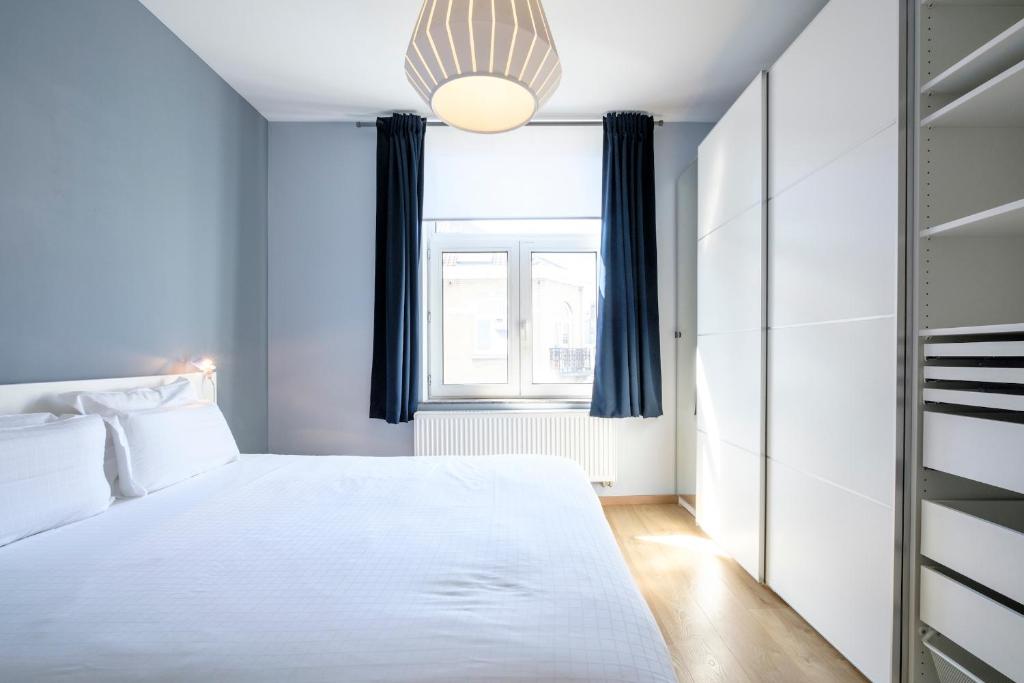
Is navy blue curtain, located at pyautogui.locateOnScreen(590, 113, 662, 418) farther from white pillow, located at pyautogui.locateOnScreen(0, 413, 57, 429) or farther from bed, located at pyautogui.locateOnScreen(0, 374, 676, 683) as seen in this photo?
white pillow, located at pyautogui.locateOnScreen(0, 413, 57, 429)

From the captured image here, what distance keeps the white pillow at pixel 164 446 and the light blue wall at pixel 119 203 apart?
0.38m

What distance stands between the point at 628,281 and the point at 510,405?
3.78ft

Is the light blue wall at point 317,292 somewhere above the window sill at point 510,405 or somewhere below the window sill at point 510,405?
above

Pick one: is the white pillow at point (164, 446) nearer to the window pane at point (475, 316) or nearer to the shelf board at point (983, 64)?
the window pane at point (475, 316)

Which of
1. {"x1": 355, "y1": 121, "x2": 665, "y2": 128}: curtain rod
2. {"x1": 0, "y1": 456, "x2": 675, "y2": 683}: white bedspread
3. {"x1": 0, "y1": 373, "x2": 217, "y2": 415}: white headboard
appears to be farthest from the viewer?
{"x1": 355, "y1": 121, "x2": 665, "y2": 128}: curtain rod

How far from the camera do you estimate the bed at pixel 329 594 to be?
2.87ft

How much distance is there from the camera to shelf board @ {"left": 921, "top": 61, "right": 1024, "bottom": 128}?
1.25 m

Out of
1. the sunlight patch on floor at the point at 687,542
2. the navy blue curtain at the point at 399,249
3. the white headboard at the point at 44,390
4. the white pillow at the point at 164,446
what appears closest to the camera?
the white headboard at the point at 44,390

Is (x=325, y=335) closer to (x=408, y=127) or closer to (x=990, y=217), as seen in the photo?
(x=408, y=127)

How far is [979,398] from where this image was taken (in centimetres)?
131

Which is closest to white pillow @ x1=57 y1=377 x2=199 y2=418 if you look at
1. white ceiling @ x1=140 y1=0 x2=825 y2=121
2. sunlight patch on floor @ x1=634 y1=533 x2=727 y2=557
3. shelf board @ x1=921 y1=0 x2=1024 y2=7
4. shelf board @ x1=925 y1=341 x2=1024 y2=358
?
white ceiling @ x1=140 y1=0 x2=825 y2=121

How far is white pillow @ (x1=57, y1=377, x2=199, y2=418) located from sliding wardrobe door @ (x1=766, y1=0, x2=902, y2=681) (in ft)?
8.65

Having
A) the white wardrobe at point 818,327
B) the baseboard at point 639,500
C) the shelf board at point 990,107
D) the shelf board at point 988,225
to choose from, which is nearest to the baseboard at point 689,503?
the baseboard at point 639,500

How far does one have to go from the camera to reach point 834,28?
1.88 meters
